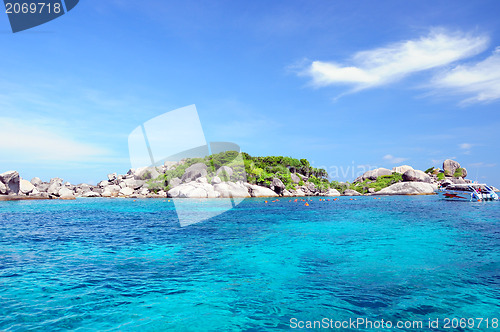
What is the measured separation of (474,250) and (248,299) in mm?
13956

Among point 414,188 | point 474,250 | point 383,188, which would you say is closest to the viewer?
point 474,250

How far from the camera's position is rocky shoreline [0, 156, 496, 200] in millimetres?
71750

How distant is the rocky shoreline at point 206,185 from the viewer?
2825 inches

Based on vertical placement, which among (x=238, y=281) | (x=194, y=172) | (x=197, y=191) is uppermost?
(x=194, y=172)

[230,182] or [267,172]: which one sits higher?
[267,172]

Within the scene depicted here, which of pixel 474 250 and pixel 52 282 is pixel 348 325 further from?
pixel 474 250

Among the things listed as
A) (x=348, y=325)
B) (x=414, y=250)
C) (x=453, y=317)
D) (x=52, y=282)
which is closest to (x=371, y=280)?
(x=453, y=317)

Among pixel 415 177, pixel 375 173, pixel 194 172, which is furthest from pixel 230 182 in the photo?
pixel 375 173

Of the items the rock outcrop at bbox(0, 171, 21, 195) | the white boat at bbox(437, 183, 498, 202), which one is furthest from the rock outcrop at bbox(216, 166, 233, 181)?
the white boat at bbox(437, 183, 498, 202)

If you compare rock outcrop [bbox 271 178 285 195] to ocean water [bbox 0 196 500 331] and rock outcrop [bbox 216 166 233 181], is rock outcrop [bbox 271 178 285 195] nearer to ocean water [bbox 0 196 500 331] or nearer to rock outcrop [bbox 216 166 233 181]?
rock outcrop [bbox 216 166 233 181]

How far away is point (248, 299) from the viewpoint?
920 centimetres

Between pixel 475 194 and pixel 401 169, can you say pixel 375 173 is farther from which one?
pixel 475 194

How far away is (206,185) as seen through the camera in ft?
237

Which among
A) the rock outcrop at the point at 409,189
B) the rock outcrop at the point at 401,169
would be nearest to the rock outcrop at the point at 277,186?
the rock outcrop at the point at 409,189
